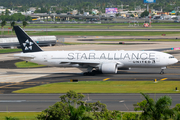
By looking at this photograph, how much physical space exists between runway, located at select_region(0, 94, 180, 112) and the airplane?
15.2 m

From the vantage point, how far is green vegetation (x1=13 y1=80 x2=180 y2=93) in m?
41.3

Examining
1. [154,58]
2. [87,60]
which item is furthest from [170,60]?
[87,60]

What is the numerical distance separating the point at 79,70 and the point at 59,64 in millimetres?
6370

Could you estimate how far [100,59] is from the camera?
5472 cm

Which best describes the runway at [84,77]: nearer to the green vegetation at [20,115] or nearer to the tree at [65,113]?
the green vegetation at [20,115]

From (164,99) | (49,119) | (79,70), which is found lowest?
(79,70)

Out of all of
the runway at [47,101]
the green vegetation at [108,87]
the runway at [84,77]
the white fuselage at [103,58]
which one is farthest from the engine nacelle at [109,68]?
the runway at [47,101]

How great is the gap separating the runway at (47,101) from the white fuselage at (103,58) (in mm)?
15967

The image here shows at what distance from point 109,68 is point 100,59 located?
318 centimetres

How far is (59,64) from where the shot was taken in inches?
2223

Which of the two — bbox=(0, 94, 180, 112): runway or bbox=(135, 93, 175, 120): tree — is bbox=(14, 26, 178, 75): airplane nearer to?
bbox=(0, 94, 180, 112): runway

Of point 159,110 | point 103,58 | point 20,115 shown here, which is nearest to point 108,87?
point 103,58

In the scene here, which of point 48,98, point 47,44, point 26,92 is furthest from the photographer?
point 47,44

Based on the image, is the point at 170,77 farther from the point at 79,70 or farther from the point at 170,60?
the point at 79,70
